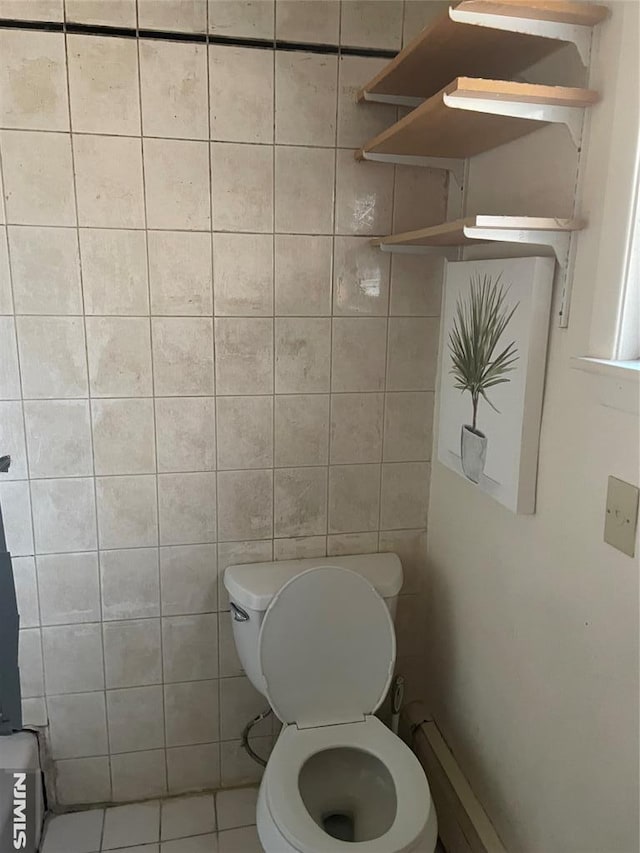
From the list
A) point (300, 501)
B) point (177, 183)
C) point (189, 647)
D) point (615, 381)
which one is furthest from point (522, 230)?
point (189, 647)

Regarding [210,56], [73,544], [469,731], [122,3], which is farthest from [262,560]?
[122,3]

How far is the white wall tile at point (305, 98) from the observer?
161 cm

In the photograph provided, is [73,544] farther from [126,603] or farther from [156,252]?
[156,252]

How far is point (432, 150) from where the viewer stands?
5.33 ft

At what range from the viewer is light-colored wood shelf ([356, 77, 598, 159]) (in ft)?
3.66

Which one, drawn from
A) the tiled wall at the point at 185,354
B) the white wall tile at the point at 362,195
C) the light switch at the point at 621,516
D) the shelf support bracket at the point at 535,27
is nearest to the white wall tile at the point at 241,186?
the tiled wall at the point at 185,354

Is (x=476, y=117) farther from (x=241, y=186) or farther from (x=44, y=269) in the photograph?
(x=44, y=269)

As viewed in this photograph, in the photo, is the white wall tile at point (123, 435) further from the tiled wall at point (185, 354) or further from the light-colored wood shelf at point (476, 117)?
the light-colored wood shelf at point (476, 117)

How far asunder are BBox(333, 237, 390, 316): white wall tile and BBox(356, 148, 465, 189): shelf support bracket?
0.67 feet

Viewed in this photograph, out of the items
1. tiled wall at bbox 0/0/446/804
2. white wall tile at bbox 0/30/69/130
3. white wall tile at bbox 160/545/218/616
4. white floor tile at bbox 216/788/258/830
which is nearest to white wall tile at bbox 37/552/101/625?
tiled wall at bbox 0/0/446/804

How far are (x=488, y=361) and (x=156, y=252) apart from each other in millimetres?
863

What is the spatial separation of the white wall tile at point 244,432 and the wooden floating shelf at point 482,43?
0.84 metres

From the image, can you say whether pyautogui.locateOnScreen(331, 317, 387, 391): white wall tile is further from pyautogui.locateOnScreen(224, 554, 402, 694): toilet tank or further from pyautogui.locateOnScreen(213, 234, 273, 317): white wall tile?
pyautogui.locateOnScreen(224, 554, 402, 694): toilet tank

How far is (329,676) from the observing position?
1735mm
